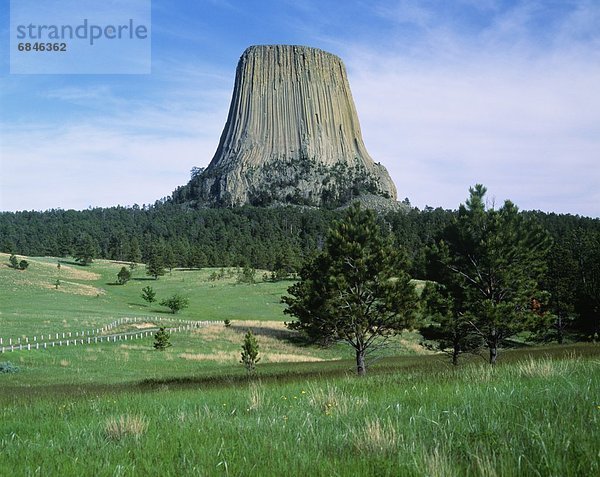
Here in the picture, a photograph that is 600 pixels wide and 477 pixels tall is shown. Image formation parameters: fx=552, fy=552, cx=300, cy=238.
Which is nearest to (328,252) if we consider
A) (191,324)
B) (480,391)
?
(480,391)

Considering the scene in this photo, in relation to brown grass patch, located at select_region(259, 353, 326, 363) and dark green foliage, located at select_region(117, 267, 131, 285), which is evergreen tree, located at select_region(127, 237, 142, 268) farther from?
brown grass patch, located at select_region(259, 353, 326, 363)

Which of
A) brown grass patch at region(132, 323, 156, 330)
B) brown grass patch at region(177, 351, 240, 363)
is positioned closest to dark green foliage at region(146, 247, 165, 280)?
brown grass patch at region(132, 323, 156, 330)

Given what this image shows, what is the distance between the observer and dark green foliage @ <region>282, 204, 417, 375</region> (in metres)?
31.2

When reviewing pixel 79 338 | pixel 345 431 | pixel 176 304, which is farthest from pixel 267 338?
pixel 345 431

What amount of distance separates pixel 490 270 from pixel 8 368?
31600 mm

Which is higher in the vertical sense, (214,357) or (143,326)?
(143,326)

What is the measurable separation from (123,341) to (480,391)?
51295 millimetres

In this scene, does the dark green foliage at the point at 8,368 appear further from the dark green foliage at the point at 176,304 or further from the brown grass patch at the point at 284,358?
the dark green foliage at the point at 176,304

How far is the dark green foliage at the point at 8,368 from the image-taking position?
3537 cm

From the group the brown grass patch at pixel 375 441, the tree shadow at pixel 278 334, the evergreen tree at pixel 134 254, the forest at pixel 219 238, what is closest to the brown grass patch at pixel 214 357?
the tree shadow at pixel 278 334

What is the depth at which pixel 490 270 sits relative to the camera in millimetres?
35125

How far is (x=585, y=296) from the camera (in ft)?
201

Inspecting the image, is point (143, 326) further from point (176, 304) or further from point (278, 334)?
point (176, 304)

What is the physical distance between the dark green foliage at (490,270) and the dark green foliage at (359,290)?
530 cm
